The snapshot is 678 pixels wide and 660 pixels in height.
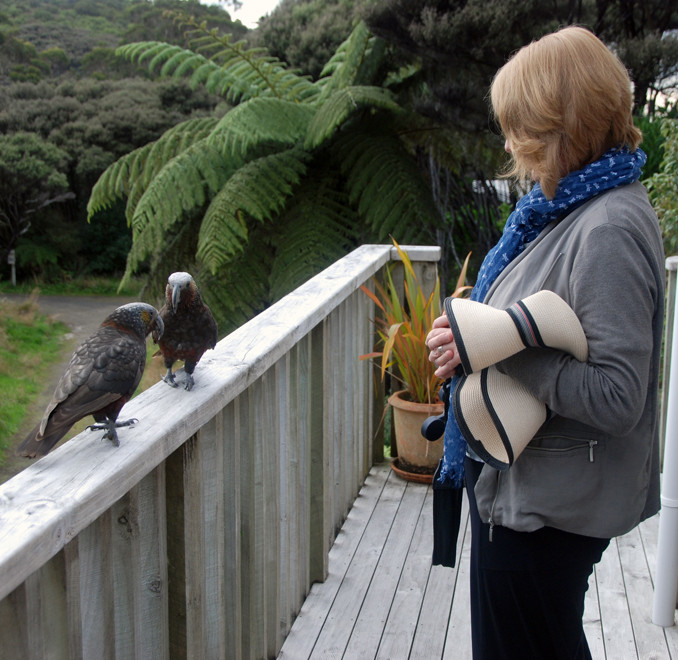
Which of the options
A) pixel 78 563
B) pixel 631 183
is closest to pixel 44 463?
pixel 78 563

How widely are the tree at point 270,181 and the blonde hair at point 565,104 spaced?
4048 mm

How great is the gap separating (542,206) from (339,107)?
417 centimetres

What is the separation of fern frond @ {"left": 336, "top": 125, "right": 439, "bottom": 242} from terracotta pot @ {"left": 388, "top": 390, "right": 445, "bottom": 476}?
8.52 ft

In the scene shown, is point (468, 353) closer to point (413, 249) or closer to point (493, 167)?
point (413, 249)

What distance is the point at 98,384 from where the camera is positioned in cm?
106

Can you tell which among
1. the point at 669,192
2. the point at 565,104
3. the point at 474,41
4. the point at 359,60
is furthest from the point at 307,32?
the point at 565,104

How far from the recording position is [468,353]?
1153 millimetres

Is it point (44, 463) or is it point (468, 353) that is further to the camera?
point (468, 353)

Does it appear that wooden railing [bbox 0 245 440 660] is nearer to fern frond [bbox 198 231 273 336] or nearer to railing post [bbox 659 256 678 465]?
railing post [bbox 659 256 678 465]

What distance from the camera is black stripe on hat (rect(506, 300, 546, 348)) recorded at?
3.64 ft

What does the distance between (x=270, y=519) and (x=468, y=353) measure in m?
0.83

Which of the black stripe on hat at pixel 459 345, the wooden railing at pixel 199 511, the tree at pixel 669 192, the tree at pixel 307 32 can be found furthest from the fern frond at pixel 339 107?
the tree at pixel 307 32

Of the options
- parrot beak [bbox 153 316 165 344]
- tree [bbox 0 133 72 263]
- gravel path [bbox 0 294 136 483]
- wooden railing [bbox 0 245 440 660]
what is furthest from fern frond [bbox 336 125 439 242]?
tree [bbox 0 133 72 263]

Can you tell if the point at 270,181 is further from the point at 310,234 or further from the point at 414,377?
the point at 414,377
